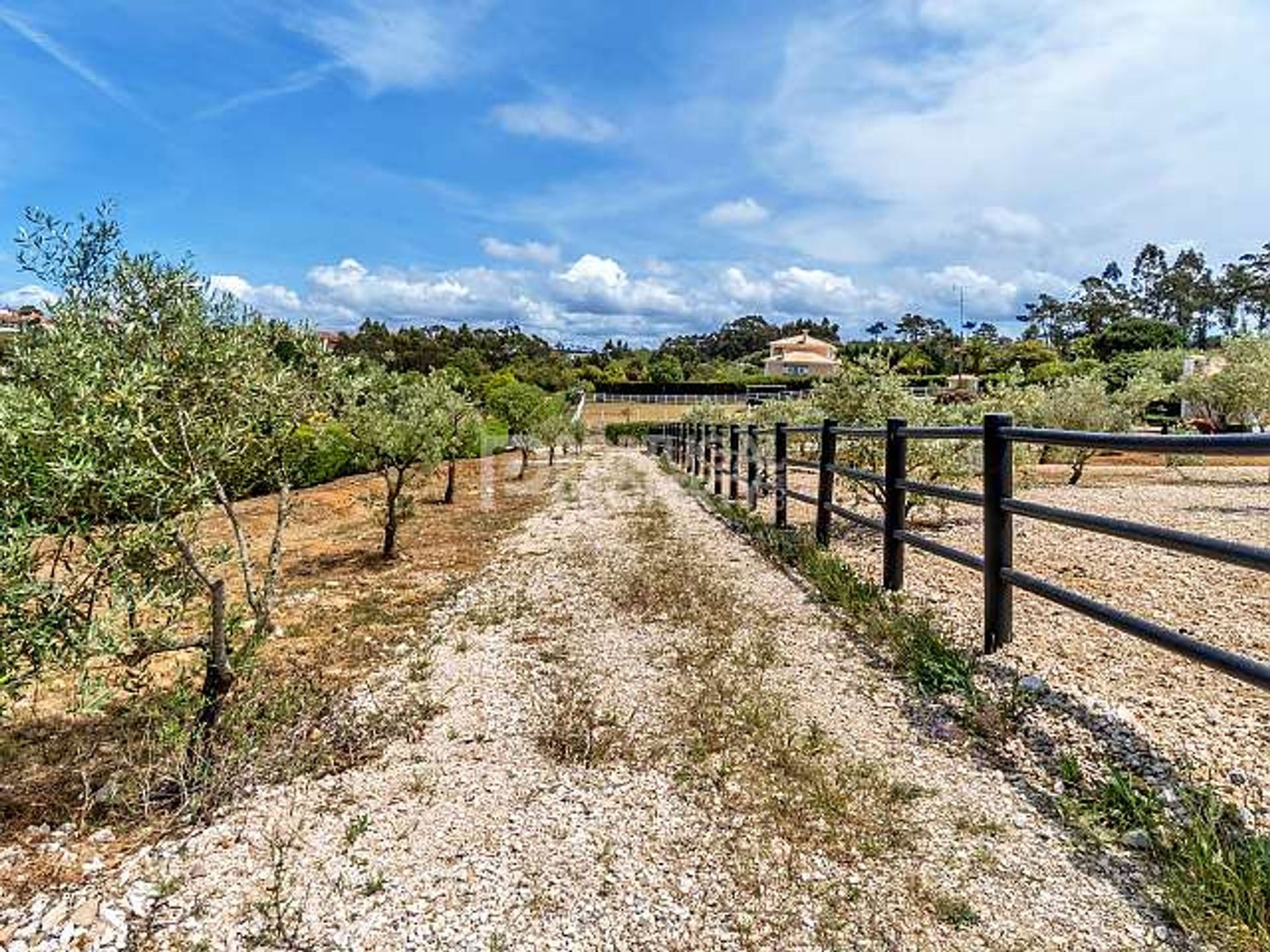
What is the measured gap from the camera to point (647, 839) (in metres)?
2.70

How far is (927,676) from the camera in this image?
4000 millimetres

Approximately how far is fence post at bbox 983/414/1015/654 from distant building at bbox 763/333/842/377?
3207 inches

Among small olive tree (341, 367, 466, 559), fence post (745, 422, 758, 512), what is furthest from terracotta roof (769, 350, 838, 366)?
small olive tree (341, 367, 466, 559)

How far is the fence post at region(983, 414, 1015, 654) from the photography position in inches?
163

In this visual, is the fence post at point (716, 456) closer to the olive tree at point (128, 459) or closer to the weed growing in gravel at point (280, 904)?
the olive tree at point (128, 459)

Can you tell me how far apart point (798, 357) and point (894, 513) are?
92.6 meters

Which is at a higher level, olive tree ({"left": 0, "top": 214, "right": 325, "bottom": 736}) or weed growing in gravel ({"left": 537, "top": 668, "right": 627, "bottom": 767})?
olive tree ({"left": 0, "top": 214, "right": 325, "bottom": 736})

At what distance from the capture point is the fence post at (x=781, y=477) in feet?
30.5

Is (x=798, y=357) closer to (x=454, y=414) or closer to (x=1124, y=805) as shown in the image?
(x=454, y=414)

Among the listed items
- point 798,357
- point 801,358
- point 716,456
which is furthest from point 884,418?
point 798,357

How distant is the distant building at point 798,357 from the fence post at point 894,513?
79.8 metres

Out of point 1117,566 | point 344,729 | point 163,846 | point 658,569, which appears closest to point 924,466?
point 1117,566

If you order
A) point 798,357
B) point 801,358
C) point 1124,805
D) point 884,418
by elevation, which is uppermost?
point 798,357

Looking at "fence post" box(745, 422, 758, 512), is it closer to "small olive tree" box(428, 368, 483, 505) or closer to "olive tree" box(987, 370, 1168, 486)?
"small olive tree" box(428, 368, 483, 505)
